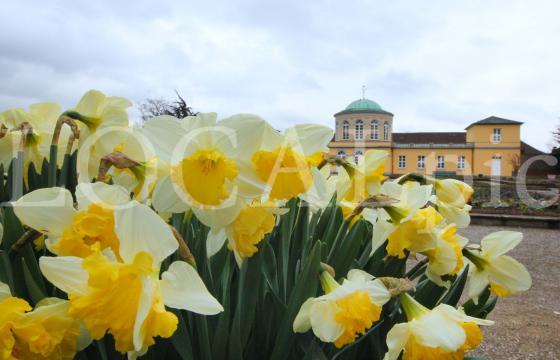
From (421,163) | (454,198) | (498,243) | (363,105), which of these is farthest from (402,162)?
(498,243)

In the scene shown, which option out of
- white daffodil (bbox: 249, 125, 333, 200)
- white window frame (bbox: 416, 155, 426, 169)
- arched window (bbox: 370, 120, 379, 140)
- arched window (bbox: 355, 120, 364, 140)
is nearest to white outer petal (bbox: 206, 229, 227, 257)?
white daffodil (bbox: 249, 125, 333, 200)

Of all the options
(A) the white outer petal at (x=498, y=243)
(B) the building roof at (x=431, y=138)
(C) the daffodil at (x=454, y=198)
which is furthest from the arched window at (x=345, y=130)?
(A) the white outer petal at (x=498, y=243)

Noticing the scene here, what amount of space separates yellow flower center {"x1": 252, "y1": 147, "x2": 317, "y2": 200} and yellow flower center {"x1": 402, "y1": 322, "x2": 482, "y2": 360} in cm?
28

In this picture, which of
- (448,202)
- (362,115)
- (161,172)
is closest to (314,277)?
(161,172)

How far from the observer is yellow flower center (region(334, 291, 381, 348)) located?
59 cm

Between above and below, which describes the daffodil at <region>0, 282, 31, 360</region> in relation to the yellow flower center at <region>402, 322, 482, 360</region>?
above

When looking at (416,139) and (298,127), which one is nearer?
(298,127)

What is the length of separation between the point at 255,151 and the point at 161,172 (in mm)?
144

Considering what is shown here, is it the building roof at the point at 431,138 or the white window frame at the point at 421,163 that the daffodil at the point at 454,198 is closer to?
the white window frame at the point at 421,163

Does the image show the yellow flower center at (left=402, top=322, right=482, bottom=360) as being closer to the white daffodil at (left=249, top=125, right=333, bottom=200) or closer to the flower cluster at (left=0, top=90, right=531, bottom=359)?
the flower cluster at (left=0, top=90, right=531, bottom=359)

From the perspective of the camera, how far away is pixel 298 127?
66 centimetres

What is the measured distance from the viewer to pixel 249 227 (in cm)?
59

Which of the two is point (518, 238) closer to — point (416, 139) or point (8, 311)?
point (8, 311)

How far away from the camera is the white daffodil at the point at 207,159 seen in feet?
1.84
